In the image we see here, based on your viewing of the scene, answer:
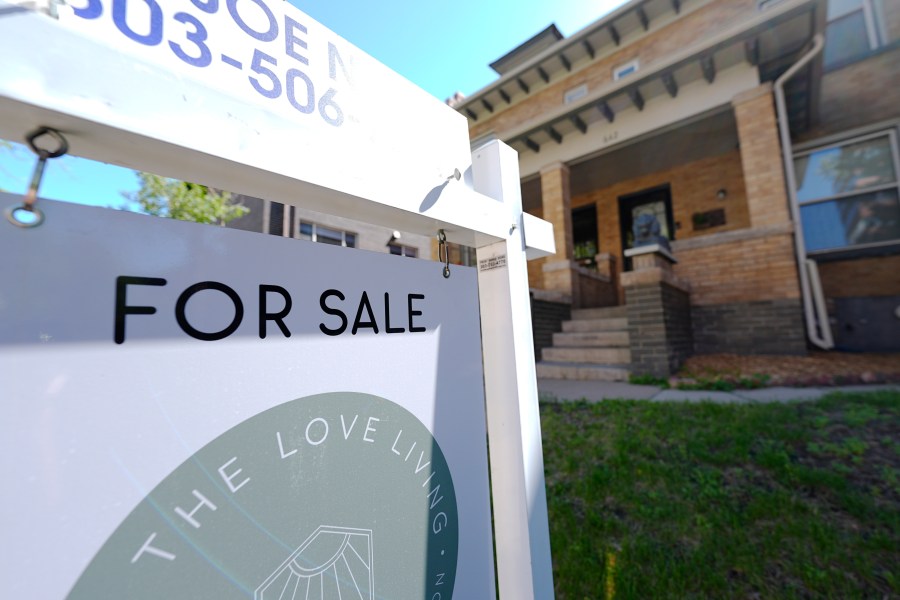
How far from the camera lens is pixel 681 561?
180 centimetres

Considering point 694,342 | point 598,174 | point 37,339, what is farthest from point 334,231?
point 37,339

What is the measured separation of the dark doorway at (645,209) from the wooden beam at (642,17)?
359 centimetres

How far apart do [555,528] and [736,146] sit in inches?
385

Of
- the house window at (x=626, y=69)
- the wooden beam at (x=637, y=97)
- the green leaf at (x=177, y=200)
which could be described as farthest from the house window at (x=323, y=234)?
the house window at (x=626, y=69)

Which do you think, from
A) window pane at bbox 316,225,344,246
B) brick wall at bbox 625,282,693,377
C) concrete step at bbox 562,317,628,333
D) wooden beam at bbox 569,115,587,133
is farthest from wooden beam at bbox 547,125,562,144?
window pane at bbox 316,225,344,246

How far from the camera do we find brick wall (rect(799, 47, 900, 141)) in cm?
779

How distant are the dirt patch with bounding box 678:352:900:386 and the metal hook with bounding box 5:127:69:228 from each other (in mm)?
6053

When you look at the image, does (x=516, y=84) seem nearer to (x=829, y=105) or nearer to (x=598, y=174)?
(x=598, y=174)

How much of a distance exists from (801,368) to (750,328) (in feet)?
3.67

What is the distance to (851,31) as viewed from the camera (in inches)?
329

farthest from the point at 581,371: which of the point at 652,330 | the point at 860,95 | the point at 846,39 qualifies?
the point at 846,39

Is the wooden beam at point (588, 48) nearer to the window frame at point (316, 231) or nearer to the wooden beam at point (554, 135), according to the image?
the wooden beam at point (554, 135)

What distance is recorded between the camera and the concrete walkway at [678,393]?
4.05 m

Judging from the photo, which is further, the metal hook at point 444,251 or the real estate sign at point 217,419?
the metal hook at point 444,251
